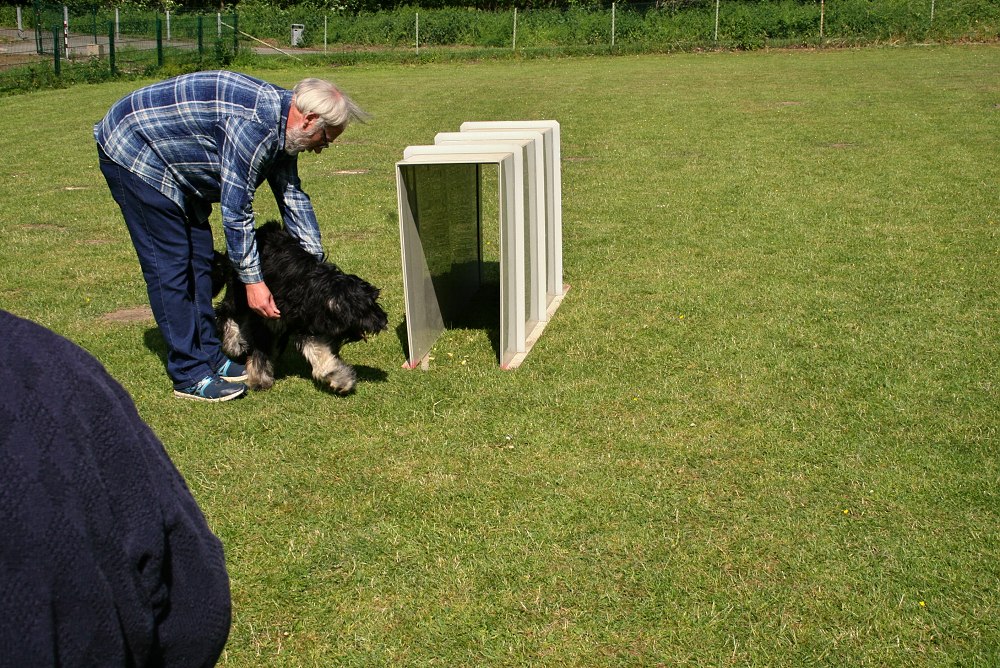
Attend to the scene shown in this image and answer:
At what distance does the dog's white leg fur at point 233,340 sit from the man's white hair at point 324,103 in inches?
59.6

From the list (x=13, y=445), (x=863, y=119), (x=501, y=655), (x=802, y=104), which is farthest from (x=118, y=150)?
(x=802, y=104)

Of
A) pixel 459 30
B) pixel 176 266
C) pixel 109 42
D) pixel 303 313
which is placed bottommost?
pixel 303 313

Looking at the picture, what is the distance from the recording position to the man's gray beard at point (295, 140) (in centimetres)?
507

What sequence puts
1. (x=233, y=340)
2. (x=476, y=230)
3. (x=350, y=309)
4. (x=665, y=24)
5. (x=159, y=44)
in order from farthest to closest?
1. (x=665, y=24)
2. (x=159, y=44)
3. (x=476, y=230)
4. (x=233, y=340)
5. (x=350, y=309)

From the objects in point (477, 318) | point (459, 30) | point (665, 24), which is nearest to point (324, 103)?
point (477, 318)

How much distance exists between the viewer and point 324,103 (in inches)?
195

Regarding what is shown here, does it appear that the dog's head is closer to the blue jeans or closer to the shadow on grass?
the blue jeans

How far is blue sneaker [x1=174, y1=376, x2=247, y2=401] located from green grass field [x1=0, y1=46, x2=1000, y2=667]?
9 centimetres

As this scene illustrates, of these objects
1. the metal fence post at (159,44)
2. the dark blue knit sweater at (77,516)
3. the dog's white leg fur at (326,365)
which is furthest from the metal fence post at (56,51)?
the dark blue knit sweater at (77,516)

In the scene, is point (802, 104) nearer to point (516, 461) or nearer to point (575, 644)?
point (516, 461)

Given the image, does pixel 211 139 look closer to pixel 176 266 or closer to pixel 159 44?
pixel 176 266

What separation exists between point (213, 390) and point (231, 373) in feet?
0.87

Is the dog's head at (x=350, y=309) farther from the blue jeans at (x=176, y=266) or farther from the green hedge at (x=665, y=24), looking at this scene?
the green hedge at (x=665, y=24)

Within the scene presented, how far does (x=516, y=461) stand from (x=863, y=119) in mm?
14247
